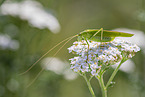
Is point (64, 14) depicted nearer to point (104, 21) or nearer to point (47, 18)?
point (104, 21)

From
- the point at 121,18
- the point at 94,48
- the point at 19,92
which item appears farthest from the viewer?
the point at 121,18

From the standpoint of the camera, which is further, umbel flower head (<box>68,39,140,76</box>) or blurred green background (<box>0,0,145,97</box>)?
blurred green background (<box>0,0,145,97</box>)

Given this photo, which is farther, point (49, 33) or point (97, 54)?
point (49, 33)

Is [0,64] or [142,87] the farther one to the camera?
[0,64]

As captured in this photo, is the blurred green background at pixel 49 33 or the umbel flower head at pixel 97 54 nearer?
the umbel flower head at pixel 97 54

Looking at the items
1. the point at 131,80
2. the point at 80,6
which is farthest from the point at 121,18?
the point at 131,80
